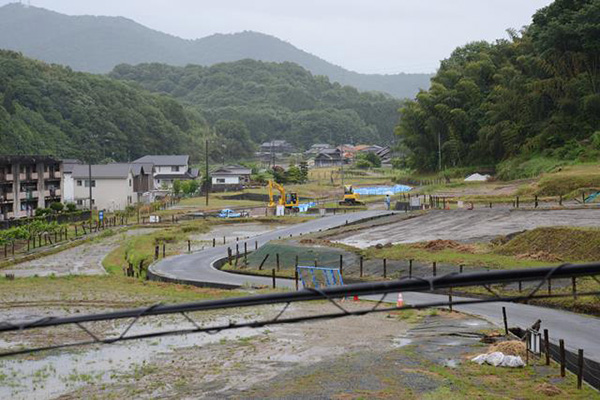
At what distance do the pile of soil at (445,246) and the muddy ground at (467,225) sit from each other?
6.65 feet

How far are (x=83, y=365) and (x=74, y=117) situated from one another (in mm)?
93189

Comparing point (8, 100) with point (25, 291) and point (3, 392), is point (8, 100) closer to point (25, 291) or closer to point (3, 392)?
point (25, 291)

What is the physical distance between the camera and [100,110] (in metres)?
109

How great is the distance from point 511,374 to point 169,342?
8514mm

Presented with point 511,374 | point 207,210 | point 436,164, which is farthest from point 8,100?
point 511,374

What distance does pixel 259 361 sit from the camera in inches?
632

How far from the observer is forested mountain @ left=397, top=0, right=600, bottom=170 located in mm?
55388

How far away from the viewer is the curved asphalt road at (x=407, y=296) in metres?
17.1

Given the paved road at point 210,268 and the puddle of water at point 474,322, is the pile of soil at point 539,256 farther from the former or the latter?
the paved road at point 210,268

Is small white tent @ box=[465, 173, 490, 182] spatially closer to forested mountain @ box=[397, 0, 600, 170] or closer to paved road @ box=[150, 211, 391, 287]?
forested mountain @ box=[397, 0, 600, 170]

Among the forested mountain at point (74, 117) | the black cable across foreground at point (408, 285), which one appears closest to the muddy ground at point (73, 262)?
the black cable across foreground at point (408, 285)

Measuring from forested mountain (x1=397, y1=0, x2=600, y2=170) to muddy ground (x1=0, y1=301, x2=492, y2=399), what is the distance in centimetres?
3834

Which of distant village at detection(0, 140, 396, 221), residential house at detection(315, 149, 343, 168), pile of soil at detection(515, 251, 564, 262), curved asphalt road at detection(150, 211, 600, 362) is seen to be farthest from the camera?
residential house at detection(315, 149, 343, 168)

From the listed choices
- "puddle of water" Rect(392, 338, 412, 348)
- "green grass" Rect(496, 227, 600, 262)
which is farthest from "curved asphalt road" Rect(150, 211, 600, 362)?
"green grass" Rect(496, 227, 600, 262)
